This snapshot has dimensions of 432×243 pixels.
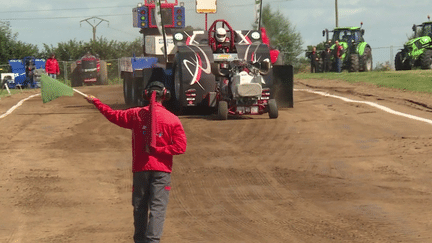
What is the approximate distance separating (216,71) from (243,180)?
7536mm

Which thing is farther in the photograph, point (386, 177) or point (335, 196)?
point (386, 177)

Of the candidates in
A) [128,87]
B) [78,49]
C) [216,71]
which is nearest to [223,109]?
[216,71]

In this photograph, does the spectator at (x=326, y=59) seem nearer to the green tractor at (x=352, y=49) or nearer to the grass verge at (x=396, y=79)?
the green tractor at (x=352, y=49)

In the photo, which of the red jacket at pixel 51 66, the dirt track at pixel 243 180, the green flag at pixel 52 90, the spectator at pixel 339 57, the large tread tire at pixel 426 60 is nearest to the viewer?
the green flag at pixel 52 90

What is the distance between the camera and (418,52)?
40.4m

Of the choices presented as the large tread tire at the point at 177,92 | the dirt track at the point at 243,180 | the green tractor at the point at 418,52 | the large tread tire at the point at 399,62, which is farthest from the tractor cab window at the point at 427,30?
the large tread tire at the point at 177,92

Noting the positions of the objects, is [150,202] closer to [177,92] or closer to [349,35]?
[177,92]

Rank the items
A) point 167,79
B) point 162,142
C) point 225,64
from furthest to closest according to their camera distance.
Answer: point 167,79 < point 225,64 < point 162,142

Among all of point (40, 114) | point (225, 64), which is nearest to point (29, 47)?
point (40, 114)

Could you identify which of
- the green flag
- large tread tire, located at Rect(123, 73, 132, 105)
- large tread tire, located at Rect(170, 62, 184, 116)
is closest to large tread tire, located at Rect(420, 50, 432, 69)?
large tread tire, located at Rect(123, 73, 132, 105)

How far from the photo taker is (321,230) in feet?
28.9

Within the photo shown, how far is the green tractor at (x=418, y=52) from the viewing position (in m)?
39.2

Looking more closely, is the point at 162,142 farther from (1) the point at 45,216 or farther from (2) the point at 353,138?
(2) the point at 353,138

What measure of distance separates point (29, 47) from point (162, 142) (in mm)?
54980
